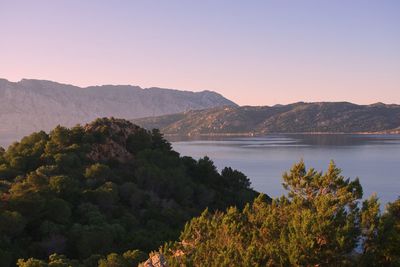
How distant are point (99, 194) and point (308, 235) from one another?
37.2 metres

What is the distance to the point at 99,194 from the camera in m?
56.6

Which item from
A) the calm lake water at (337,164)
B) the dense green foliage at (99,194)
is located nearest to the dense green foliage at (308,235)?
the dense green foliage at (99,194)

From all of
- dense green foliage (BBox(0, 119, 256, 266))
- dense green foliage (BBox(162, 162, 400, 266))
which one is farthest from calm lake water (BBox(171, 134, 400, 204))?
dense green foliage (BBox(162, 162, 400, 266))

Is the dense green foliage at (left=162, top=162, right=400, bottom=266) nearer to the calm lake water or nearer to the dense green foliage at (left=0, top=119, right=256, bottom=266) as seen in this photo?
the dense green foliage at (left=0, top=119, right=256, bottom=266)

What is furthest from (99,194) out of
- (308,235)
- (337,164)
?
(337,164)

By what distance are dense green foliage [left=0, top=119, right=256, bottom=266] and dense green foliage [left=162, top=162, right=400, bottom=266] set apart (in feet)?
32.6

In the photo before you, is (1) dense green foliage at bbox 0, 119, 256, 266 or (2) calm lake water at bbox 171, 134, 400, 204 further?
(2) calm lake water at bbox 171, 134, 400, 204

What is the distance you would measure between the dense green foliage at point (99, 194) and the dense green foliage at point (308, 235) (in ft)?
32.6

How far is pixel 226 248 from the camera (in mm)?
24703

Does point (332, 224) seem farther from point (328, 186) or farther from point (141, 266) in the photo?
point (141, 266)

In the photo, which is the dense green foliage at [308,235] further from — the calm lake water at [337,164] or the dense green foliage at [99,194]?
the calm lake water at [337,164]

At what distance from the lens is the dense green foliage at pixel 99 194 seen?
145 ft

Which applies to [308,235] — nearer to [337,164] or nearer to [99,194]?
[99,194]

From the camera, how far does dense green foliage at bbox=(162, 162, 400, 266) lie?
76.9 feet
